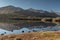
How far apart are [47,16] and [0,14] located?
354cm

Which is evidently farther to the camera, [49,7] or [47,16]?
[47,16]

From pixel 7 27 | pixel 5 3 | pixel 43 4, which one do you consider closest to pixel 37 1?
pixel 43 4

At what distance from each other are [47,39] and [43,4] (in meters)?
4.63

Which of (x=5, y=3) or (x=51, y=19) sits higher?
(x=5, y=3)

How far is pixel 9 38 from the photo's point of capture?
624 centimetres

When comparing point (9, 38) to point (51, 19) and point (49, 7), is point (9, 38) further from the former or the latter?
point (51, 19)

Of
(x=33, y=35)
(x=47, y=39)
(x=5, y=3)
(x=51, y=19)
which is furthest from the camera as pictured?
(x=51, y=19)

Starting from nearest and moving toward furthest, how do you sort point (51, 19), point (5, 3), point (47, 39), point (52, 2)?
point (47, 39) → point (5, 3) → point (52, 2) → point (51, 19)

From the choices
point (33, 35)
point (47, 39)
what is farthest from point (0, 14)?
point (47, 39)

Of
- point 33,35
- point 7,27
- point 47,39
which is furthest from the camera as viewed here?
point 7,27

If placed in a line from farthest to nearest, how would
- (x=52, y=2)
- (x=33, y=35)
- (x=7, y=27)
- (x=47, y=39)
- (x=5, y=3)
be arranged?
(x=52, y=2), (x=5, y=3), (x=7, y=27), (x=33, y=35), (x=47, y=39)

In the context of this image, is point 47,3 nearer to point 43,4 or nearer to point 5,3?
point 43,4

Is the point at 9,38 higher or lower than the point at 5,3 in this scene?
lower

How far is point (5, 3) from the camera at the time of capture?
9859 millimetres
